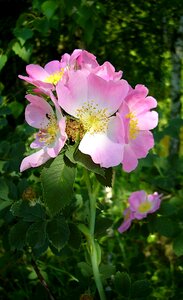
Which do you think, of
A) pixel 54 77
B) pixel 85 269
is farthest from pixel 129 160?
pixel 85 269

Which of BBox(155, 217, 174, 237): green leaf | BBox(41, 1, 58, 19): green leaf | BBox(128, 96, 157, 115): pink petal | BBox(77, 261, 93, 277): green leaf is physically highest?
BBox(128, 96, 157, 115): pink petal

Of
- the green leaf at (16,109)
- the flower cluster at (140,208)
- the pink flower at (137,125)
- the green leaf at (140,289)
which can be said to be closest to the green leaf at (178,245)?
the flower cluster at (140,208)

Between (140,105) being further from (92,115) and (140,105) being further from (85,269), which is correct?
(85,269)

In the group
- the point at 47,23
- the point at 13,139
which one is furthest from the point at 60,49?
the point at 13,139

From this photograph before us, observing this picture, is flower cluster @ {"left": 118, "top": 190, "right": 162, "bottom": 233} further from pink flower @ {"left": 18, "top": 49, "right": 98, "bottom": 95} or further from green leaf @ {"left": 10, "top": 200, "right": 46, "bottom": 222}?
pink flower @ {"left": 18, "top": 49, "right": 98, "bottom": 95}

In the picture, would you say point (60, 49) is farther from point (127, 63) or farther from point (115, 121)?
point (115, 121)

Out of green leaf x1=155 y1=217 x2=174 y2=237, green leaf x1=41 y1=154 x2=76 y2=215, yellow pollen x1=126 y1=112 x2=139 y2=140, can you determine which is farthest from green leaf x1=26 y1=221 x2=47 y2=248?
green leaf x1=155 y1=217 x2=174 y2=237
